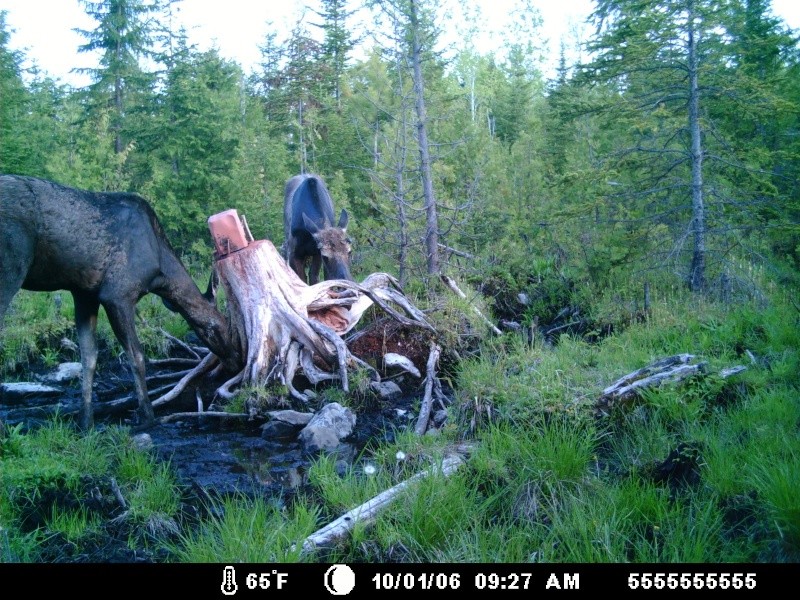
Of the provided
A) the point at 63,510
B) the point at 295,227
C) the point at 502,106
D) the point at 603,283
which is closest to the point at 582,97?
the point at 603,283

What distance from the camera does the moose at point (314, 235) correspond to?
968 centimetres

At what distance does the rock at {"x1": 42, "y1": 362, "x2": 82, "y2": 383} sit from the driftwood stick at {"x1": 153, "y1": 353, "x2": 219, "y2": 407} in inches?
73.1

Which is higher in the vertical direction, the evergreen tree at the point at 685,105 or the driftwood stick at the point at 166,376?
the evergreen tree at the point at 685,105

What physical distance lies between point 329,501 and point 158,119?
13.8m

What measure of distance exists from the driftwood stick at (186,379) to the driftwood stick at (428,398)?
2783 mm

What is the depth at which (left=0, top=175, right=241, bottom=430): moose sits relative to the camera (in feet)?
19.2

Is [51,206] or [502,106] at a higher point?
[502,106]

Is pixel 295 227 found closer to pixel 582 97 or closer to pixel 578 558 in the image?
pixel 578 558

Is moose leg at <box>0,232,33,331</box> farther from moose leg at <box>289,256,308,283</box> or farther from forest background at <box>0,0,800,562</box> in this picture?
moose leg at <box>289,256,308,283</box>

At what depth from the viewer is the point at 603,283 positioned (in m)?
10.8

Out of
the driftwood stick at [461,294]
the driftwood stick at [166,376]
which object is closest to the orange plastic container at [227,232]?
the driftwood stick at [166,376]
